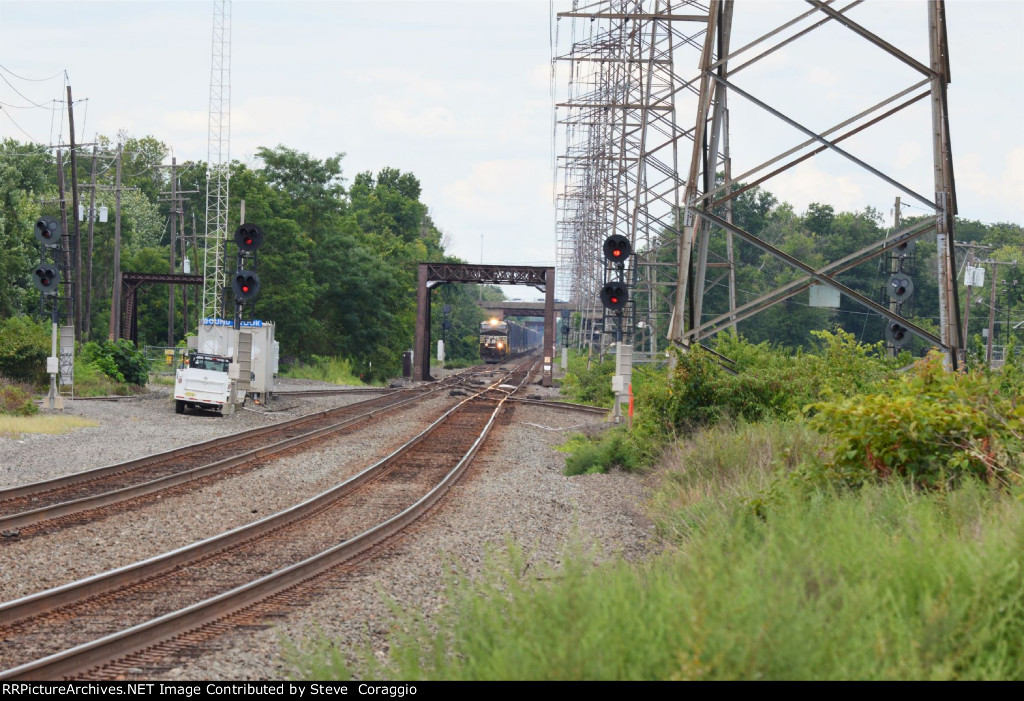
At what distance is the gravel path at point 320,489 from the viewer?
8.59 meters

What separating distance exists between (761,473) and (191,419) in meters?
21.8

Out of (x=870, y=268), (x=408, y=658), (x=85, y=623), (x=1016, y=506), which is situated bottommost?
(x=85, y=623)

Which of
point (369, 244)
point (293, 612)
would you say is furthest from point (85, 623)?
point (369, 244)

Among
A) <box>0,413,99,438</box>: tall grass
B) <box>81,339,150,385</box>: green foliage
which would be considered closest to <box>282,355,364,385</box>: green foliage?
<box>81,339,150,385</box>: green foliage

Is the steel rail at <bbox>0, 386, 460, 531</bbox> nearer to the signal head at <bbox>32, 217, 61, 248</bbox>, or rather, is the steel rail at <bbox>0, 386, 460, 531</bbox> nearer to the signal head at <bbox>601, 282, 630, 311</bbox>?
the signal head at <bbox>601, 282, 630, 311</bbox>

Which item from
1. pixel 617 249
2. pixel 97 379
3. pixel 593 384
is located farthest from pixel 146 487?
pixel 593 384

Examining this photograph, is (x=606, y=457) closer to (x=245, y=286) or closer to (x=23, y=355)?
(x=245, y=286)

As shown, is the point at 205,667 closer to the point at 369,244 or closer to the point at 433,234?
the point at 369,244

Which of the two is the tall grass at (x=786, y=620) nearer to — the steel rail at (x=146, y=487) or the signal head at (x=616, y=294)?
the steel rail at (x=146, y=487)

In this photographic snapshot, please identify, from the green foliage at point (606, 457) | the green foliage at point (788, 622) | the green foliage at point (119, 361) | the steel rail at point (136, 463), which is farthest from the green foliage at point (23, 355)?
the green foliage at point (788, 622)

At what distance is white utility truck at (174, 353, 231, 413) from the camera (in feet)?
105

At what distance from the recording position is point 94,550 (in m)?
12.0

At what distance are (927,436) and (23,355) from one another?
34187mm

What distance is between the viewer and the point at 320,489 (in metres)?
17.6
